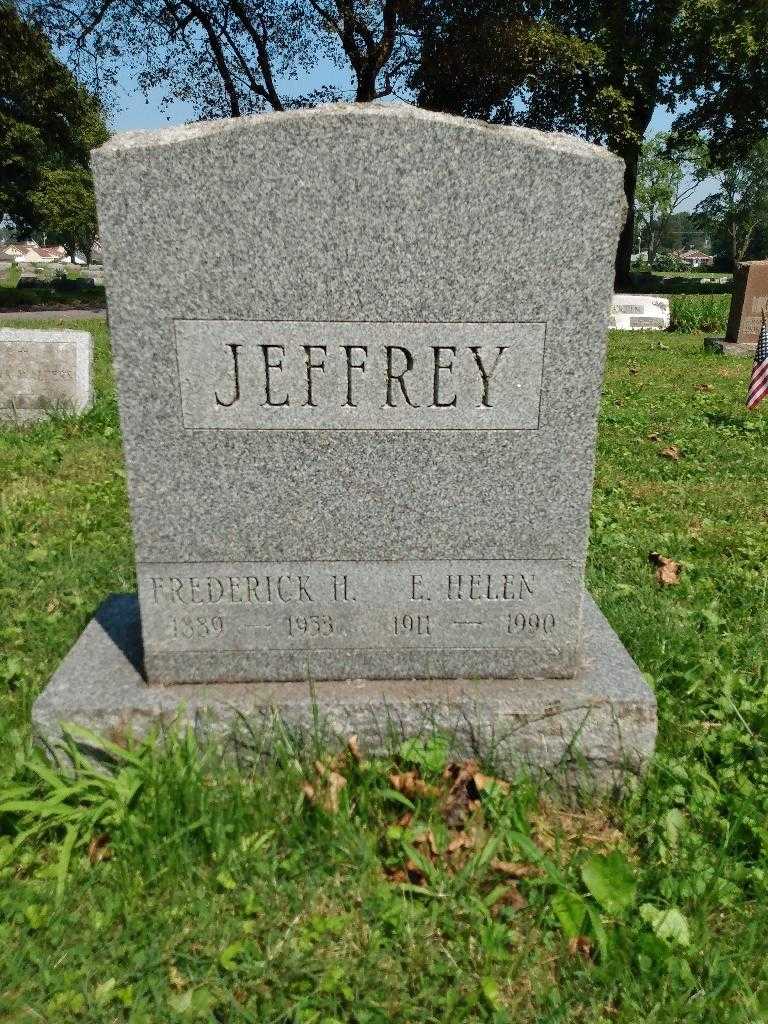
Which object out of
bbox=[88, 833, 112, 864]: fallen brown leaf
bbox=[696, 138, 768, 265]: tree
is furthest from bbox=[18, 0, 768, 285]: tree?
bbox=[696, 138, 768, 265]: tree

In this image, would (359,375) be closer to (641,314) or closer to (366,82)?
(641,314)

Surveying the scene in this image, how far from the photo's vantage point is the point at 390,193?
1958 millimetres

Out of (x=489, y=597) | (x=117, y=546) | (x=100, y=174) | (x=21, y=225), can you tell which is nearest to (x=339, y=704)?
(x=489, y=597)

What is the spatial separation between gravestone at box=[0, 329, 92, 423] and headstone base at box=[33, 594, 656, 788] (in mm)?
4918

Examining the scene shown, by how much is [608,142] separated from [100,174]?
957 inches

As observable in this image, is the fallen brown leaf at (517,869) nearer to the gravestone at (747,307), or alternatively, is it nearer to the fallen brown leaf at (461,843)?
the fallen brown leaf at (461,843)

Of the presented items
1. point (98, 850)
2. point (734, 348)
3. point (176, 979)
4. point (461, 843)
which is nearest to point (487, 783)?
point (461, 843)

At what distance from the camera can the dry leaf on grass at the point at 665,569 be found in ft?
12.0

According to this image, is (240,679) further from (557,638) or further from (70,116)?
(70,116)

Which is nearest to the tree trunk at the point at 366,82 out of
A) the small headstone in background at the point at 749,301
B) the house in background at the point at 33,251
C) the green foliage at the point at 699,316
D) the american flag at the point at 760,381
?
the green foliage at the point at 699,316

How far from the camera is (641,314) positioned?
1664 centimetres

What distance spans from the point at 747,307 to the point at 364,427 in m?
11.7

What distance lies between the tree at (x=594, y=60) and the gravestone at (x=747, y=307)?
10.2 metres

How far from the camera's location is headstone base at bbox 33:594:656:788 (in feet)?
7.44
